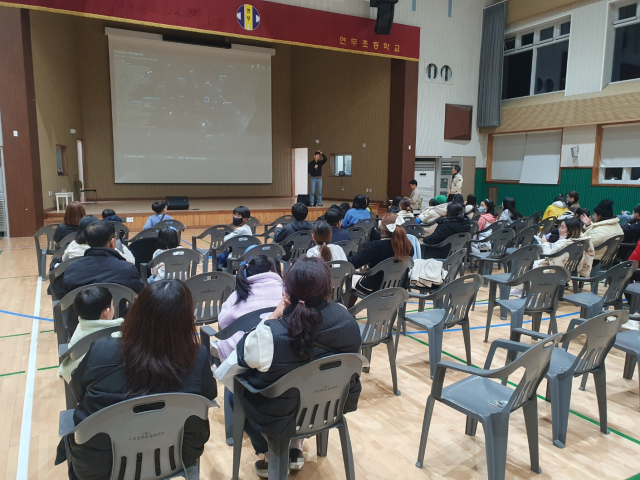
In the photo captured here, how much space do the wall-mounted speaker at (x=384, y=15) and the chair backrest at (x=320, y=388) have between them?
35.9 ft

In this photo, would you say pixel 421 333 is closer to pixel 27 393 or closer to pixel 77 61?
pixel 27 393

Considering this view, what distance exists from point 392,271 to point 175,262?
195 centimetres

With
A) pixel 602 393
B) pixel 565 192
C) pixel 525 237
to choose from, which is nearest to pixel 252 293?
pixel 602 393

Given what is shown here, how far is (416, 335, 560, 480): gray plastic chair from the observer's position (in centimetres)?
196

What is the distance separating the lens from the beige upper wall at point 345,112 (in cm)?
1343

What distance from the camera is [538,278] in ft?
11.6

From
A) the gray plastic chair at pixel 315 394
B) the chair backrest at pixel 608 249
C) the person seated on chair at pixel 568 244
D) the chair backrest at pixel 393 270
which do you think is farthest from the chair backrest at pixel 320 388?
the chair backrest at pixel 608 249

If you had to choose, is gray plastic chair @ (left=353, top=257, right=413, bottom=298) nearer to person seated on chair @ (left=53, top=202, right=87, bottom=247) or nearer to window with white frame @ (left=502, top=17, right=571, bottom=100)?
person seated on chair @ (left=53, top=202, right=87, bottom=247)

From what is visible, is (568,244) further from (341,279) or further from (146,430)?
(146,430)

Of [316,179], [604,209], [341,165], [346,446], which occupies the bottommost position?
[346,446]

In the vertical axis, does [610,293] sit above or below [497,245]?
below

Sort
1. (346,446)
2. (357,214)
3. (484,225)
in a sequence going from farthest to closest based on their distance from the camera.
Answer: (484,225) → (357,214) → (346,446)

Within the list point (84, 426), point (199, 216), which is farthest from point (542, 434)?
point (199, 216)

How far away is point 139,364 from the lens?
4.87ft
